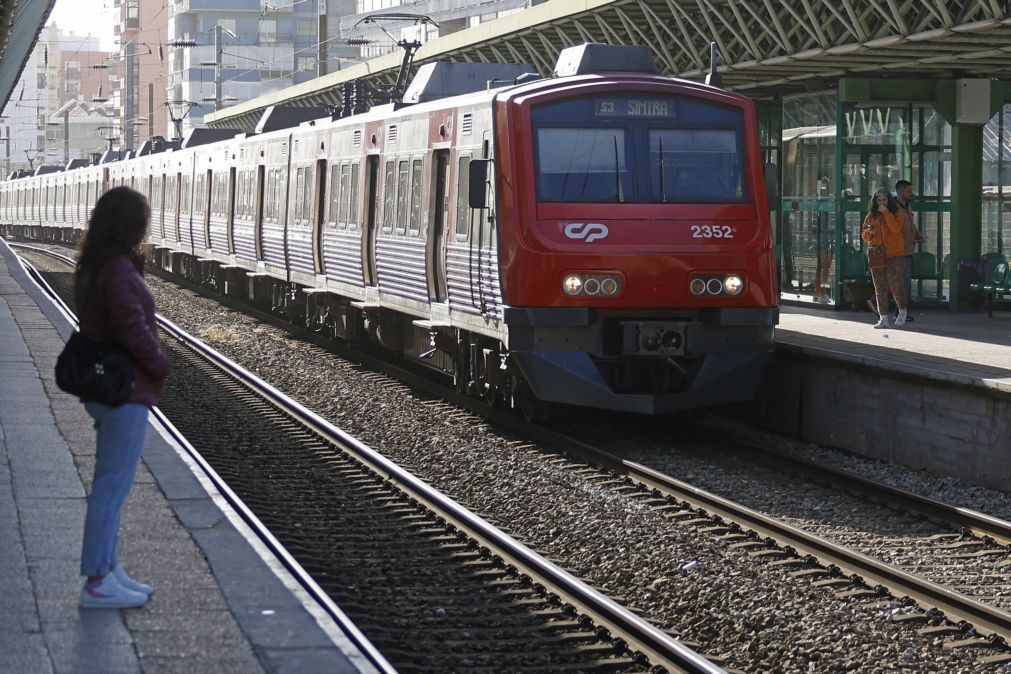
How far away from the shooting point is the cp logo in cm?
1259

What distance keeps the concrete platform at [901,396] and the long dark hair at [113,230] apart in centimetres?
676

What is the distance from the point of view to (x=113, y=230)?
20.9ft

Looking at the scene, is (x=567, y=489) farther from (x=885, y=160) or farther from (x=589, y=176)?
(x=885, y=160)

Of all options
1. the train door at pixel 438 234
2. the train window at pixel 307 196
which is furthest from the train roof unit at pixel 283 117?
the train door at pixel 438 234

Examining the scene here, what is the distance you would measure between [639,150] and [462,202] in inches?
71.2

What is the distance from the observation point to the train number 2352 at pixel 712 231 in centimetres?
1283

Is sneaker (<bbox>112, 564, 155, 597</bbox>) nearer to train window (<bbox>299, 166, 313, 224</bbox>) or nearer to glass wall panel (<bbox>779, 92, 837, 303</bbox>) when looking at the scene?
glass wall panel (<bbox>779, 92, 837, 303</bbox>)

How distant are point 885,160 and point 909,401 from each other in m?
7.47

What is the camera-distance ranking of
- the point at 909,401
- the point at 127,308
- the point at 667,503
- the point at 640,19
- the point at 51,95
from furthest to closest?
the point at 51,95
the point at 640,19
the point at 909,401
the point at 667,503
the point at 127,308

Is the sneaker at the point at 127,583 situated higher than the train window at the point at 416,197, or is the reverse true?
the train window at the point at 416,197

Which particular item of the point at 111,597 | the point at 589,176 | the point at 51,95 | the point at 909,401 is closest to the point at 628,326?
the point at 589,176

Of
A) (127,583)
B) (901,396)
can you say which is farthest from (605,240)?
(127,583)

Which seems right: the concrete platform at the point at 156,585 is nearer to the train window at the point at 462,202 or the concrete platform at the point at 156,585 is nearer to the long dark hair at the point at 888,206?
the train window at the point at 462,202

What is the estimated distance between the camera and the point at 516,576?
8500 millimetres
